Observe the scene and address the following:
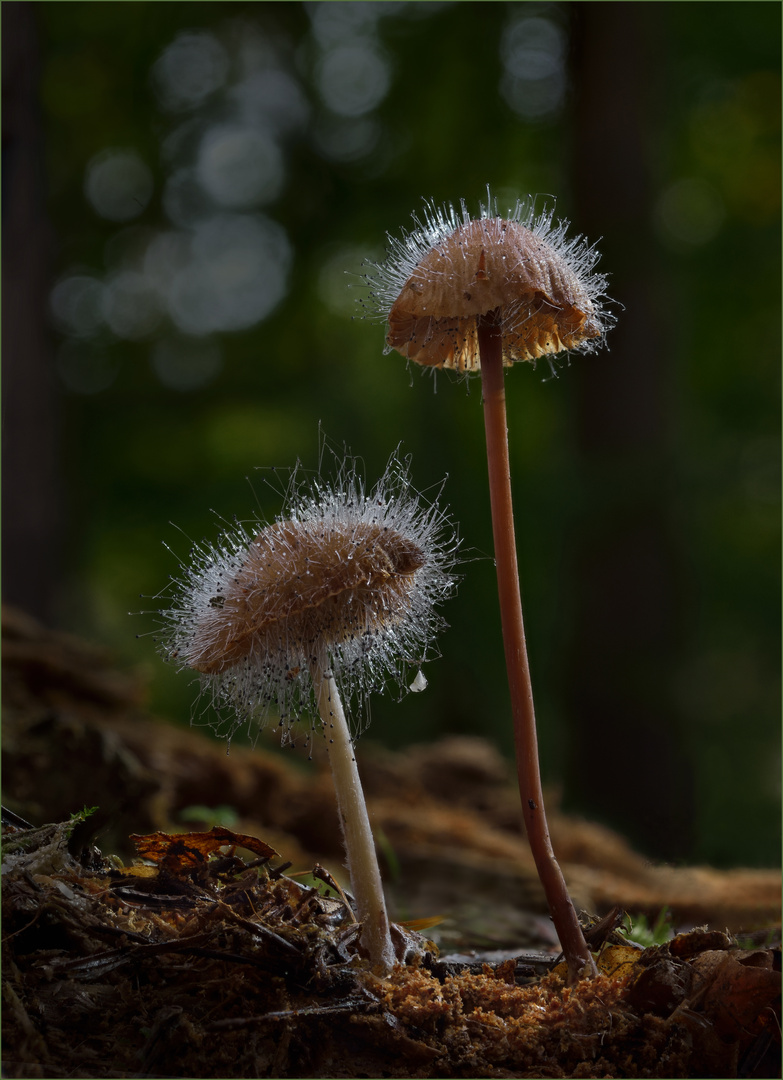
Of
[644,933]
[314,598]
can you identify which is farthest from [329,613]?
[644,933]

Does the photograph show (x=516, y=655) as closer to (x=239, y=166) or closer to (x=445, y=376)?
(x=445, y=376)

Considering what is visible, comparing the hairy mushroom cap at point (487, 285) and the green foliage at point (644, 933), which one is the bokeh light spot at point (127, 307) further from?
the green foliage at point (644, 933)

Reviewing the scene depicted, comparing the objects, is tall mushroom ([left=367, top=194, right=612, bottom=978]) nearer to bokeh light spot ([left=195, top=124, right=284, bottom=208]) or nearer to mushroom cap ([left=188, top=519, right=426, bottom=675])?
mushroom cap ([left=188, top=519, right=426, bottom=675])

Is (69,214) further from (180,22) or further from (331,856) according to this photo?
(331,856)

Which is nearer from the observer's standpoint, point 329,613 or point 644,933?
point 329,613

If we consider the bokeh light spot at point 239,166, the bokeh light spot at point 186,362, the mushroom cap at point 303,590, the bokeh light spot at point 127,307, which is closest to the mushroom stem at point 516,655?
the mushroom cap at point 303,590

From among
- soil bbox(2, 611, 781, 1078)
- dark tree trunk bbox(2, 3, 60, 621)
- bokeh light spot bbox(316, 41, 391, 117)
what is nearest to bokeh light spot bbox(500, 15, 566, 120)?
bokeh light spot bbox(316, 41, 391, 117)
